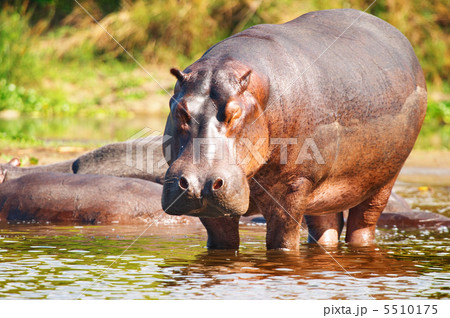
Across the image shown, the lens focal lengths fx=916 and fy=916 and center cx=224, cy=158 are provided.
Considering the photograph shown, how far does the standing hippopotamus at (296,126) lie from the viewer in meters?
5.14

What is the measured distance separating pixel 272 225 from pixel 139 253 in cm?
94

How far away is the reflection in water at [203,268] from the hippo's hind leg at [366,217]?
0.48 ft

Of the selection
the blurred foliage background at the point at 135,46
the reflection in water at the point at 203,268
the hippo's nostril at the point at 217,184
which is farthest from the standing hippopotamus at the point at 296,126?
the blurred foliage background at the point at 135,46

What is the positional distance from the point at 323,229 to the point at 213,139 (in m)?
2.30

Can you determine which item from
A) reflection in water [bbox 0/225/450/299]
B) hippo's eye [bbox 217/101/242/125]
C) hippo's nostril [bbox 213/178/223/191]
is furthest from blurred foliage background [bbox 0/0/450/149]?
hippo's nostril [bbox 213/178/223/191]

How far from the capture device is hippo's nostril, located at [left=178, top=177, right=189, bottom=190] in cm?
498

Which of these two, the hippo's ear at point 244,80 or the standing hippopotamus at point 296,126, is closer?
the standing hippopotamus at point 296,126

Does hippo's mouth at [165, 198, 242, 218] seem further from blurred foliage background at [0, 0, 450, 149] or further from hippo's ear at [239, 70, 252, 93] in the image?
blurred foliage background at [0, 0, 450, 149]

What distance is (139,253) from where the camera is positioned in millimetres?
6238

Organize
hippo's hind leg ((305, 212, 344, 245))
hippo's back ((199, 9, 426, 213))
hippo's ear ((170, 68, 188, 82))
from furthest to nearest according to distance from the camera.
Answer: hippo's hind leg ((305, 212, 344, 245))
hippo's back ((199, 9, 426, 213))
hippo's ear ((170, 68, 188, 82))

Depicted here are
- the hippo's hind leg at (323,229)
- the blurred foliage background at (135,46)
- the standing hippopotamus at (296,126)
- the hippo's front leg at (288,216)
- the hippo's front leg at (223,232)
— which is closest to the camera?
the standing hippopotamus at (296,126)

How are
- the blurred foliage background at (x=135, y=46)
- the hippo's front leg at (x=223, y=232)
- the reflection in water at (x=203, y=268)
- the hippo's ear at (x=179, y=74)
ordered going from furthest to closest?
the blurred foliage background at (x=135, y=46)
the hippo's front leg at (x=223, y=232)
the hippo's ear at (x=179, y=74)
the reflection in water at (x=203, y=268)

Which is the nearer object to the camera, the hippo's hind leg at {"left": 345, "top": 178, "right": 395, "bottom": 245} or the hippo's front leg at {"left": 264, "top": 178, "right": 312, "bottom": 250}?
the hippo's front leg at {"left": 264, "top": 178, "right": 312, "bottom": 250}

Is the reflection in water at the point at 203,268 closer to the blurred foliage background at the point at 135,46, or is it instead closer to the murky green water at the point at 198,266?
the murky green water at the point at 198,266
